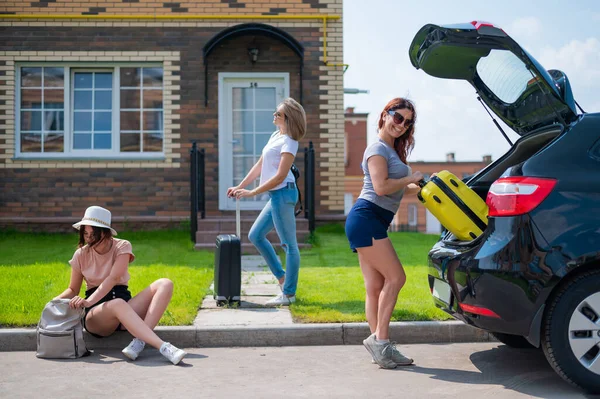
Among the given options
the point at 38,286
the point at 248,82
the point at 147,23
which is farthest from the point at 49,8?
the point at 38,286

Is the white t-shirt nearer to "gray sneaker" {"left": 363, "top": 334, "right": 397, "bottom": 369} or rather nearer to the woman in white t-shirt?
the woman in white t-shirt

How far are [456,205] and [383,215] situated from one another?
0.55m

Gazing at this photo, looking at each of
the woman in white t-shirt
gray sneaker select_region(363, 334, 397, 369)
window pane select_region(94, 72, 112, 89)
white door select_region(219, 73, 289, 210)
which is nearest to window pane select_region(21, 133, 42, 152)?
window pane select_region(94, 72, 112, 89)

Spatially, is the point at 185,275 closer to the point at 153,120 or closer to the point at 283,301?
the point at 283,301

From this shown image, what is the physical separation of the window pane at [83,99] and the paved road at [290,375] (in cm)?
819

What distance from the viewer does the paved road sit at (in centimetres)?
445

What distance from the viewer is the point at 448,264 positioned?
4672 millimetres

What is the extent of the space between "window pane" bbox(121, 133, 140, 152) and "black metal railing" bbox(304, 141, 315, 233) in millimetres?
3175

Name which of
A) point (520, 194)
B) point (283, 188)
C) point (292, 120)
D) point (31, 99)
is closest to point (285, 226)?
point (283, 188)

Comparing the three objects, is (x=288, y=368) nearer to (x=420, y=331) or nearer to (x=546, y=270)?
(x=420, y=331)

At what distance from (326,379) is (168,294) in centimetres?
153

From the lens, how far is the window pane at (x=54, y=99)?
13156 millimetres

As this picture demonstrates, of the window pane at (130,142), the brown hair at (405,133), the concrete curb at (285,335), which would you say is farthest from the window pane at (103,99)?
the brown hair at (405,133)

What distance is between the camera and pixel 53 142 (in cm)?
1313
